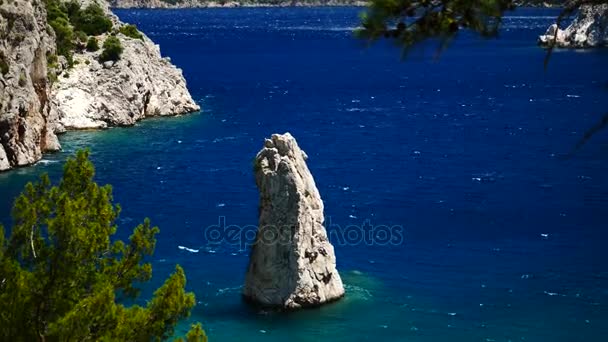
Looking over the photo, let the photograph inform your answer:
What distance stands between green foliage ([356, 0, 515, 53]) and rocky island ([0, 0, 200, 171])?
5550 cm

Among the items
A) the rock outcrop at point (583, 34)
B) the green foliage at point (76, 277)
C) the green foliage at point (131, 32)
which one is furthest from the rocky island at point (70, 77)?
the rock outcrop at point (583, 34)

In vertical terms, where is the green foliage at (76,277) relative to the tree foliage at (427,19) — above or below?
below

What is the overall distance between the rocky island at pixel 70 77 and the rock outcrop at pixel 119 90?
0.09 metres

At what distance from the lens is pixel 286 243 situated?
40.8 meters

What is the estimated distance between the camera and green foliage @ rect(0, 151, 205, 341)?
64.0 ft

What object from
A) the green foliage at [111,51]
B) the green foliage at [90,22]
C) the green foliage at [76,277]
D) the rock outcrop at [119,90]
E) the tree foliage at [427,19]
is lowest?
the rock outcrop at [119,90]

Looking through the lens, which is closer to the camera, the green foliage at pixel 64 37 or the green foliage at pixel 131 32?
the green foliage at pixel 64 37

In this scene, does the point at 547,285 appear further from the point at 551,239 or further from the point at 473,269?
the point at 551,239

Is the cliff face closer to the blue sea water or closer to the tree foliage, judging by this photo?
the blue sea water

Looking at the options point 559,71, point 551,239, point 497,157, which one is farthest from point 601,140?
point 559,71

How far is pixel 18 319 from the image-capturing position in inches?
780

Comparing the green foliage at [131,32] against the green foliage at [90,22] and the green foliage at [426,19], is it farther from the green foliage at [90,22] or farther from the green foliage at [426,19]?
the green foliage at [426,19]

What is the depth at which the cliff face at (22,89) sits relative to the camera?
66500mm

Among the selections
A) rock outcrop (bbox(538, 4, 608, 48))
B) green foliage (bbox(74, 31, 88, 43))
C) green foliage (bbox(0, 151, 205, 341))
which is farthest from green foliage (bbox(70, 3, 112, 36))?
rock outcrop (bbox(538, 4, 608, 48))
